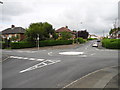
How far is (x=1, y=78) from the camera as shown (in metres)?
9.52

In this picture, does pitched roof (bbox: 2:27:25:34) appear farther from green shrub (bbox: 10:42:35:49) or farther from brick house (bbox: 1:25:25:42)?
green shrub (bbox: 10:42:35:49)

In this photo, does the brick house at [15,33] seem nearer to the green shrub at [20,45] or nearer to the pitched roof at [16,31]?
the pitched roof at [16,31]

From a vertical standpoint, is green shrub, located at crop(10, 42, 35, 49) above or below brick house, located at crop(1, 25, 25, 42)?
below

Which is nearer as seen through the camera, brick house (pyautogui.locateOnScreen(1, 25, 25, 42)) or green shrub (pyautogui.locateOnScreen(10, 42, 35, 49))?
green shrub (pyautogui.locateOnScreen(10, 42, 35, 49))

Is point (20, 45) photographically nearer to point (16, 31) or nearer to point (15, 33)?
point (15, 33)

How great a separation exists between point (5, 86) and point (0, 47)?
118 ft

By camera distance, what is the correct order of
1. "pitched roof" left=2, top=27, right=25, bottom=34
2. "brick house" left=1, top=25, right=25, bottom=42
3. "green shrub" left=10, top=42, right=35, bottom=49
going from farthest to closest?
"pitched roof" left=2, top=27, right=25, bottom=34, "brick house" left=1, top=25, right=25, bottom=42, "green shrub" left=10, top=42, right=35, bottom=49

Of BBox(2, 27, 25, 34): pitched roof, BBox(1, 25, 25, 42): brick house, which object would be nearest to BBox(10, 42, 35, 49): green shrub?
BBox(1, 25, 25, 42): brick house

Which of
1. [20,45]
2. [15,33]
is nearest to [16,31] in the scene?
[15,33]

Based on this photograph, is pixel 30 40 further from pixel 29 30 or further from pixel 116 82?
pixel 116 82

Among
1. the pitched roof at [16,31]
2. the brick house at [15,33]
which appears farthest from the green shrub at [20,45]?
the pitched roof at [16,31]

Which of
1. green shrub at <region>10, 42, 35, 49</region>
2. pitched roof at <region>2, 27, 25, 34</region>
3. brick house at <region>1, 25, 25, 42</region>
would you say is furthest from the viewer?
pitched roof at <region>2, 27, 25, 34</region>

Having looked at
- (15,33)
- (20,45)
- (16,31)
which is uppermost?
(16,31)

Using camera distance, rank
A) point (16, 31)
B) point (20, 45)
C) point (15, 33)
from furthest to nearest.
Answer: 1. point (16, 31)
2. point (15, 33)
3. point (20, 45)
